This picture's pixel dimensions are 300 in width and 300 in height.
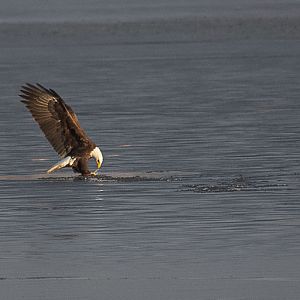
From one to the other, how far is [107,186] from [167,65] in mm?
17476

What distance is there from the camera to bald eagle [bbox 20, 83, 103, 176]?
1406 centimetres

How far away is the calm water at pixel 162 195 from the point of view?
28.3 ft

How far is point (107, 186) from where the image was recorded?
518 inches

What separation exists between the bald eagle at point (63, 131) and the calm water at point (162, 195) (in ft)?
0.62

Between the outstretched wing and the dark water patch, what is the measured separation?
4.94 ft

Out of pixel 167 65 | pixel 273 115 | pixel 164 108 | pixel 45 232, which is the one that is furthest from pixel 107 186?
pixel 167 65

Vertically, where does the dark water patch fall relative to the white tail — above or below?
above

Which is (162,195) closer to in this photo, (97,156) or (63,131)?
(97,156)

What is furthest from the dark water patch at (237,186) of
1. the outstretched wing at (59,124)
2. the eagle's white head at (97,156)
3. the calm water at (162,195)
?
the outstretched wing at (59,124)

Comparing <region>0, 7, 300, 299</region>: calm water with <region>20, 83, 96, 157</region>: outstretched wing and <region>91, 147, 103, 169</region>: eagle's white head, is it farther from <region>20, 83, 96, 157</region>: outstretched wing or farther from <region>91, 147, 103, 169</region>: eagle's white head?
<region>20, 83, 96, 157</region>: outstretched wing

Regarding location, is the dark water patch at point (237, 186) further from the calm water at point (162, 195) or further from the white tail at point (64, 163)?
the white tail at point (64, 163)

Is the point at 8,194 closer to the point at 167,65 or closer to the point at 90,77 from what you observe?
the point at 90,77

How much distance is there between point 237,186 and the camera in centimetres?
1273

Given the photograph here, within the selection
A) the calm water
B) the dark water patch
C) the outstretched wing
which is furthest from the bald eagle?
the dark water patch
